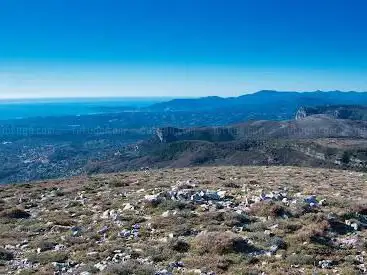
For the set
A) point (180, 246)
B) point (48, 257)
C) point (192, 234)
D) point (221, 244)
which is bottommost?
point (48, 257)

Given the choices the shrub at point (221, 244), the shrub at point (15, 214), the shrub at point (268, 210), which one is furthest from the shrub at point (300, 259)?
the shrub at point (15, 214)

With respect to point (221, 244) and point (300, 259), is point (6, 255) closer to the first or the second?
point (221, 244)

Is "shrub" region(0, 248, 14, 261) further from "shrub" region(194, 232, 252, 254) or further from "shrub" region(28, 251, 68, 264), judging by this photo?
"shrub" region(194, 232, 252, 254)

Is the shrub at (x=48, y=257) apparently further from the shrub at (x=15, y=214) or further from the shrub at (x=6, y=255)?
the shrub at (x=15, y=214)

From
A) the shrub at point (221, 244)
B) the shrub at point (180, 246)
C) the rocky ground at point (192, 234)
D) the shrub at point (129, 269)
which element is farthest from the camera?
the shrub at point (180, 246)

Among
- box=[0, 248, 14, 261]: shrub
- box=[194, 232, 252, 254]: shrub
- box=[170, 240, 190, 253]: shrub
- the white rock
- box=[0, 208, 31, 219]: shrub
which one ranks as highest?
box=[194, 232, 252, 254]: shrub

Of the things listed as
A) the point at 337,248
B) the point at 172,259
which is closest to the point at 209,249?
the point at 172,259

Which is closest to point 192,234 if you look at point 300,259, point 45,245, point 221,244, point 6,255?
point 221,244

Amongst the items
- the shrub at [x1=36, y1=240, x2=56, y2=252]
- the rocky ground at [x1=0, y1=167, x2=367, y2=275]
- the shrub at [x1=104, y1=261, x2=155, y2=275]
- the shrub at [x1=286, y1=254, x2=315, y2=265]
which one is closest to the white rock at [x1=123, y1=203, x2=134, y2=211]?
the rocky ground at [x1=0, y1=167, x2=367, y2=275]

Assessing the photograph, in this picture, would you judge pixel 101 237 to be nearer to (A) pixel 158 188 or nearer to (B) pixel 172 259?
(B) pixel 172 259
